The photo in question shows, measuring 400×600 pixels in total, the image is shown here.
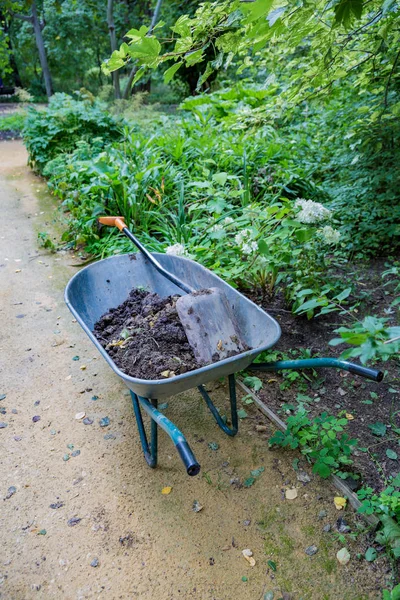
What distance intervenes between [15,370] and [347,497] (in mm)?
1905

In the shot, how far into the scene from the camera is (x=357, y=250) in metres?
3.30

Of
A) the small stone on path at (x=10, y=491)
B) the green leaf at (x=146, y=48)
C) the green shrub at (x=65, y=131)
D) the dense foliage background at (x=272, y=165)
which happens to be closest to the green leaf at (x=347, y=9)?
the dense foliage background at (x=272, y=165)

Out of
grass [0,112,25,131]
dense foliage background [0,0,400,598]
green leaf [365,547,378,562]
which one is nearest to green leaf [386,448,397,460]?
dense foliage background [0,0,400,598]

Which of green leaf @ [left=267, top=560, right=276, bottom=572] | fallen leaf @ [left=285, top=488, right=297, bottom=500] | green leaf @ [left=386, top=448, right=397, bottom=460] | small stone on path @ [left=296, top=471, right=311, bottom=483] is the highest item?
green leaf @ [left=386, top=448, right=397, bottom=460]

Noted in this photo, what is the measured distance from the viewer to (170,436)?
4.20 ft

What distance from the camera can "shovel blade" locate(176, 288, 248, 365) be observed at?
1783 mm

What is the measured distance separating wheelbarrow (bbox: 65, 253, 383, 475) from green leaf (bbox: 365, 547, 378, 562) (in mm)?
667

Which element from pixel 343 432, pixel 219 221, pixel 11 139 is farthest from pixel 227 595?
pixel 11 139

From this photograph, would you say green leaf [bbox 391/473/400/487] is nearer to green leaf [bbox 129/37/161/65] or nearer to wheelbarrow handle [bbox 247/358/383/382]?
wheelbarrow handle [bbox 247/358/383/382]

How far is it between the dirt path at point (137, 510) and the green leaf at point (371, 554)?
0.02 meters

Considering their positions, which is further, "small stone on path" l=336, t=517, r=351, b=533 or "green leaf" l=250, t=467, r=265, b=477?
"green leaf" l=250, t=467, r=265, b=477

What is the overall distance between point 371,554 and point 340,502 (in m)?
0.21

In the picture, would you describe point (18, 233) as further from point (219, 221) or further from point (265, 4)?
point (265, 4)

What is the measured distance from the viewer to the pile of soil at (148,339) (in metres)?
1.76
